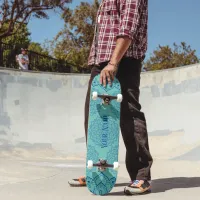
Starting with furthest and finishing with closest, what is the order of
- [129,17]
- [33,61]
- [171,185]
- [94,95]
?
1. [33,61]
2. [171,185]
3. [129,17]
4. [94,95]

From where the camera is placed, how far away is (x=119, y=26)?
3.09 metres

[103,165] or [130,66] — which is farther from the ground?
[130,66]

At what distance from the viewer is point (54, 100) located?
31.7ft

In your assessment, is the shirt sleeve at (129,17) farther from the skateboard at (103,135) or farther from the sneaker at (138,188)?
the sneaker at (138,188)

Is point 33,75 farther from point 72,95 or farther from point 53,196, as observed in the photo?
point 53,196

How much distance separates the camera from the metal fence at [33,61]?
16.7 meters

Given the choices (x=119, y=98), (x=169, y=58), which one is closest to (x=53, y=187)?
(x=119, y=98)

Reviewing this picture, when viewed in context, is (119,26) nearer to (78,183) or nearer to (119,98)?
(119,98)

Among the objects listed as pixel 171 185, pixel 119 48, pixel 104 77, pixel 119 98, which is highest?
pixel 119 48

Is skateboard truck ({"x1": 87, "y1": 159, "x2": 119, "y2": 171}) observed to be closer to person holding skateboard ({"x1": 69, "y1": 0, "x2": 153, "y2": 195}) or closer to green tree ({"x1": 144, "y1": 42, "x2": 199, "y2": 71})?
person holding skateboard ({"x1": 69, "y1": 0, "x2": 153, "y2": 195})

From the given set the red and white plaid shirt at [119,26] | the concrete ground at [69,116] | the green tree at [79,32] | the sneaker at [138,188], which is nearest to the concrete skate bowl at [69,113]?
the concrete ground at [69,116]

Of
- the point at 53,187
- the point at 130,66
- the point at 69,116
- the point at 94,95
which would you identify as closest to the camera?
the point at 94,95

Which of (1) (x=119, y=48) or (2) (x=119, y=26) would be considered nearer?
(1) (x=119, y=48)

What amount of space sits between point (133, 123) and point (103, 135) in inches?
11.4
